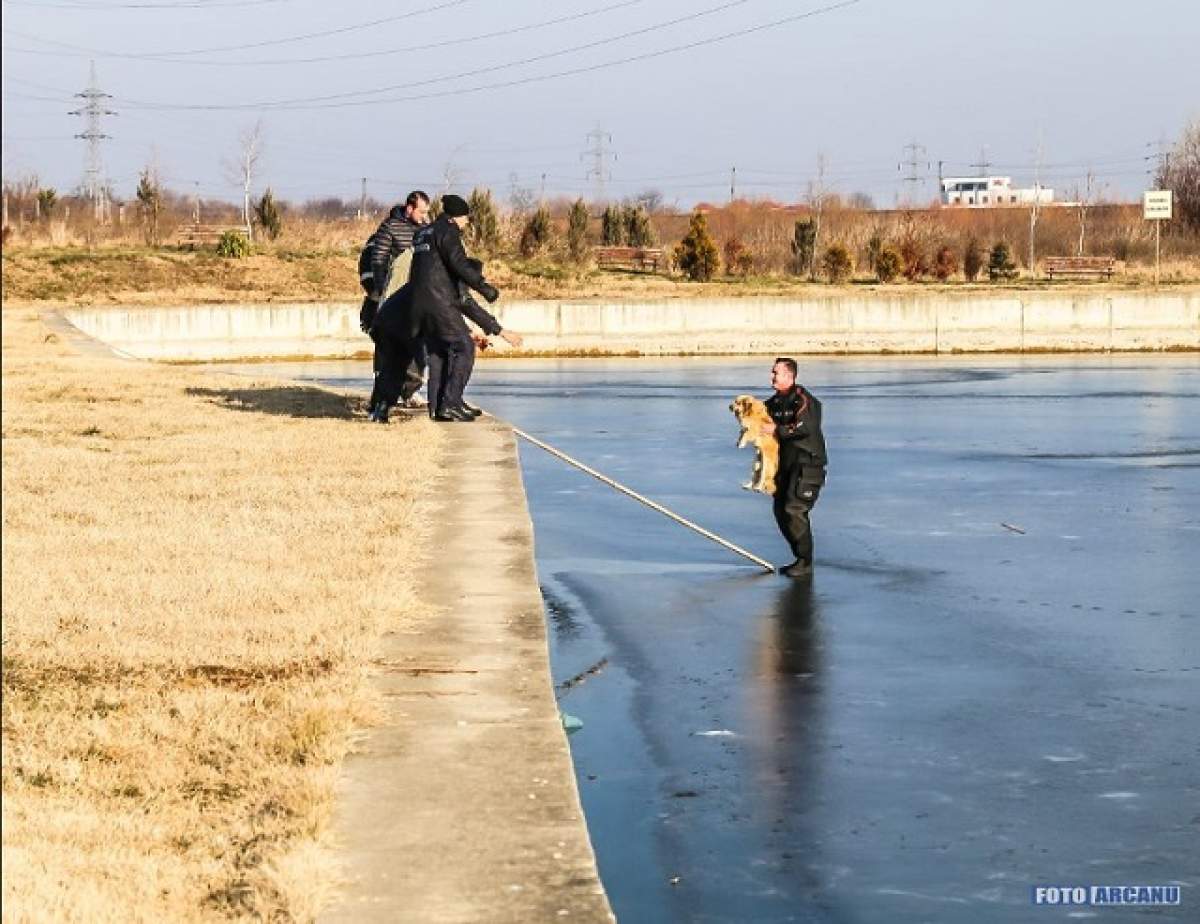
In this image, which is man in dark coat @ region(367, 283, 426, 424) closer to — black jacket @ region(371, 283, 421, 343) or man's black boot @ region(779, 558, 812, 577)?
black jacket @ region(371, 283, 421, 343)

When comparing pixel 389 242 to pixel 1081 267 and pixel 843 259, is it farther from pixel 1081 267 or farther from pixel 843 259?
pixel 1081 267

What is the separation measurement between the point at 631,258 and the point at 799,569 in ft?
166

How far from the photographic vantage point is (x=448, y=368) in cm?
1900

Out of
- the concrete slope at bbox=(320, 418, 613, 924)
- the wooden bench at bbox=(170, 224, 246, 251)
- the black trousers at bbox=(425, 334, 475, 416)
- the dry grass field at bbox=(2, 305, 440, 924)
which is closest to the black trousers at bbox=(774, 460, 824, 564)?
the dry grass field at bbox=(2, 305, 440, 924)

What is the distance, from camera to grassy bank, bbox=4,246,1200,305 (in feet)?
167

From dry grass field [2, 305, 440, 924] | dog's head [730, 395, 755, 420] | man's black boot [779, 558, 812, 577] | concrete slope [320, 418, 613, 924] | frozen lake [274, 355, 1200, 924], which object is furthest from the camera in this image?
dog's head [730, 395, 755, 420]

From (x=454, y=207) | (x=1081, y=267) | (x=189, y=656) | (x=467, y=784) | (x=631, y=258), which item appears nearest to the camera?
(x=467, y=784)

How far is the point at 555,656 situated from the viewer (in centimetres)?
1059

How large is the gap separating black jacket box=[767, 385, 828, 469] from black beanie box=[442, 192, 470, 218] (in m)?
5.58

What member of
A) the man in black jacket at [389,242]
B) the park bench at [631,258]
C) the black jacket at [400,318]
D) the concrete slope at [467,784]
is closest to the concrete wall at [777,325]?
the park bench at [631,258]

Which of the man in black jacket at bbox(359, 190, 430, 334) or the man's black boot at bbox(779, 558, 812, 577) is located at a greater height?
the man in black jacket at bbox(359, 190, 430, 334)

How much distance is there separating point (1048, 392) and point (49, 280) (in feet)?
95.0

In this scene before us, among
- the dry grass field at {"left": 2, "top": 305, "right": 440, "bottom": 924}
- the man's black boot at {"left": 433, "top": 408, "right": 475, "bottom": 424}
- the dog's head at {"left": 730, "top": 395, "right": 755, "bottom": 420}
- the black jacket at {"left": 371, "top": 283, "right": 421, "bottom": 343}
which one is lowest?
the dry grass field at {"left": 2, "top": 305, "right": 440, "bottom": 924}

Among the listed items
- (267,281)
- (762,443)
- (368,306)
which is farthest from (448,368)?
(267,281)
